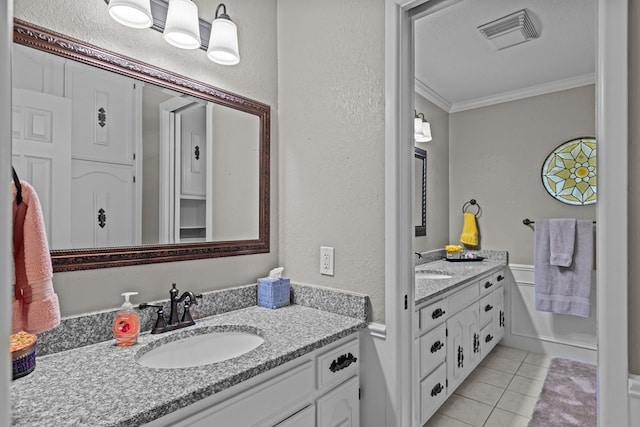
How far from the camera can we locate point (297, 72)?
170cm

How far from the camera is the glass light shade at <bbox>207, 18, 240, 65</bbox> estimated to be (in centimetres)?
142

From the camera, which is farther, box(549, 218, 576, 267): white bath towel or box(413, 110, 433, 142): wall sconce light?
box(413, 110, 433, 142): wall sconce light

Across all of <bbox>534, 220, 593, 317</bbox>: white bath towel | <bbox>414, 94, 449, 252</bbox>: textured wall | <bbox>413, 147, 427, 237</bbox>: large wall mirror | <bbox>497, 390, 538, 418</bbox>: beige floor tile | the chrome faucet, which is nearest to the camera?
the chrome faucet

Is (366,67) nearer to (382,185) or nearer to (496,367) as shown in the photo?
(382,185)

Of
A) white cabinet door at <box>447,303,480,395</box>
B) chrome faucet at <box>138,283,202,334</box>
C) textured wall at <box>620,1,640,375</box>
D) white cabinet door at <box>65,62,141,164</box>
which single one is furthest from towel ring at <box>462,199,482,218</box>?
white cabinet door at <box>65,62,141,164</box>

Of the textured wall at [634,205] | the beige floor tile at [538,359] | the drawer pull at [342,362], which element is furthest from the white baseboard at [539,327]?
the drawer pull at [342,362]

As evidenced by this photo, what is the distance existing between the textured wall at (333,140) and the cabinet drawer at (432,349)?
2.06 feet

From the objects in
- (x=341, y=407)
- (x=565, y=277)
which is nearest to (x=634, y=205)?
(x=341, y=407)

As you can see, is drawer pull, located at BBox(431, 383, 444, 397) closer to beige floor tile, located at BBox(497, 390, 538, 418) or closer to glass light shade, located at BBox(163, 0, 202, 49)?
beige floor tile, located at BBox(497, 390, 538, 418)

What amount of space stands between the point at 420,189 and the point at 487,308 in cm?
117

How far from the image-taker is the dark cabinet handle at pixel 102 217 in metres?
1.18

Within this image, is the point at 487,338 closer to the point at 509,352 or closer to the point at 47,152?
the point at 509,352

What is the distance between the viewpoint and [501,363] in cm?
291

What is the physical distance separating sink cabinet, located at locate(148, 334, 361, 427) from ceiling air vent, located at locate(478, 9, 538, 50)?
209 cm
